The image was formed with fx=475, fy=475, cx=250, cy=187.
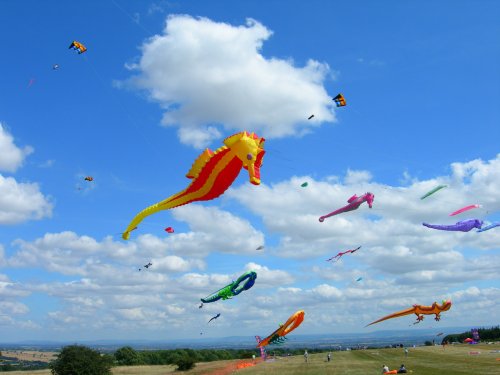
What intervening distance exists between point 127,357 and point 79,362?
8007 centimetres

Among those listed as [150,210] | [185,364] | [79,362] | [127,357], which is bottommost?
A: [185,364]

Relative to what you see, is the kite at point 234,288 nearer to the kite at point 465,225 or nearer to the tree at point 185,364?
the kite at point 465,225

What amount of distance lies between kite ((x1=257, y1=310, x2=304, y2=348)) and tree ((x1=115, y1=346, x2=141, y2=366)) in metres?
91.0

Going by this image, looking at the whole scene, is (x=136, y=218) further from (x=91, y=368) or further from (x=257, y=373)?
(x=257, y=373)

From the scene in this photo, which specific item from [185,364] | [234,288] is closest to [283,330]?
[234,288]

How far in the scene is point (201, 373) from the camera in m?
73.4

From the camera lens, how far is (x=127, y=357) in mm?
131500

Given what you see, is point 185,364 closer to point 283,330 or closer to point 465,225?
point 283,330

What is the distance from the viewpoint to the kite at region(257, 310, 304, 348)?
50.2 metres

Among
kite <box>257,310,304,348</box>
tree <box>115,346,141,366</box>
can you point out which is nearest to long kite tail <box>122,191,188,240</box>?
kite <box>257,310,304,348</box>

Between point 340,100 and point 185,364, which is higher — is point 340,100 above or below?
above

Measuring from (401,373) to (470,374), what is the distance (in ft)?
22.9

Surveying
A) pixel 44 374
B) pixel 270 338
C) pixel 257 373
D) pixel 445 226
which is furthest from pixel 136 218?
pixel 44 374

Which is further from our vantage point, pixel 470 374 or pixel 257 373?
pixel 257 373
